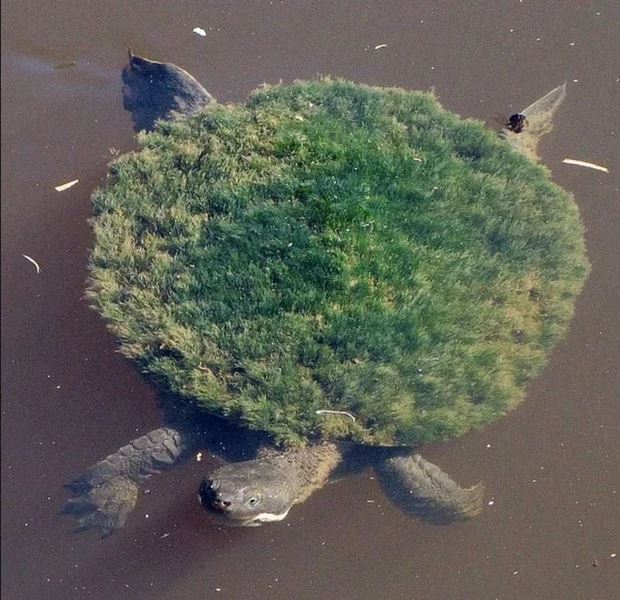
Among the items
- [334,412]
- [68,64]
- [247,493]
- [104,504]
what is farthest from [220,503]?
[68,64]

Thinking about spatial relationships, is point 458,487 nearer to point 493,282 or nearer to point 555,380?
point 555,380

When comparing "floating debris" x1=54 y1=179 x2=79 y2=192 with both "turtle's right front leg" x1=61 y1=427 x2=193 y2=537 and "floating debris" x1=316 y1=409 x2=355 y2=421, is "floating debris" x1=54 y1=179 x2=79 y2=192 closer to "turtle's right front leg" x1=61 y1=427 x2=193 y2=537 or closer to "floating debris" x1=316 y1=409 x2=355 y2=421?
"turtle's right front leg" x1=61 y1=427 x2=193 y2=537

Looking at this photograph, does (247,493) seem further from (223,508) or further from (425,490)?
(425,490)

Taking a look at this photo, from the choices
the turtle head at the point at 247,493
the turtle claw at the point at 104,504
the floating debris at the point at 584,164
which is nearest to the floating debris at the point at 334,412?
the turtle head at the point at 247,493

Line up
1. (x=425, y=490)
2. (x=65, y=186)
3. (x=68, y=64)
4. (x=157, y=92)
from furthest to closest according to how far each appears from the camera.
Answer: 1. (x=68, y=64)
2. (x=65, y=186)
3. (x=157, y=92)
4. (x=425, y=490)

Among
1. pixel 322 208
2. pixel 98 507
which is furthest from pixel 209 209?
pixel 98 507
